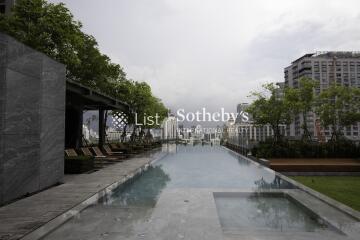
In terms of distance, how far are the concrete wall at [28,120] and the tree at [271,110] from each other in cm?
1704

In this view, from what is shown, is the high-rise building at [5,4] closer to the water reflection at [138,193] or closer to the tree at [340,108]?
the water reflection at [138,193]

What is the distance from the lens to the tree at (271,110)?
75.4 feet

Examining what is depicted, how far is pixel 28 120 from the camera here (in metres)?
8.21

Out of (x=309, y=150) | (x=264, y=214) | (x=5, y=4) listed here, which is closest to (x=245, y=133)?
(x=309, y=150)

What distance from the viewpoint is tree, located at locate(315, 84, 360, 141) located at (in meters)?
24.0

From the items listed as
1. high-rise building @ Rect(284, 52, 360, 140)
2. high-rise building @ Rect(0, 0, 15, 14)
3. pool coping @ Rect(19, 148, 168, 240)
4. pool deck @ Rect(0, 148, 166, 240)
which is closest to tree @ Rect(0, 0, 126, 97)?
pool deck @ Rect(0, 148, 166, 240)

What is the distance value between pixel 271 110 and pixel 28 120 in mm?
19025

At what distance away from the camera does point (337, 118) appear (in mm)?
24828

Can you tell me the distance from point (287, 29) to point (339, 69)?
123219mm

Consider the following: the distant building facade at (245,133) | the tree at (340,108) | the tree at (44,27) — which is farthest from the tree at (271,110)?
the tree at (44,27)

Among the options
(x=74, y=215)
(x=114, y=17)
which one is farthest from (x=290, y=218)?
(x=114, y=17)

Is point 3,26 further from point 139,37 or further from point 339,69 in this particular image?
point 339,69

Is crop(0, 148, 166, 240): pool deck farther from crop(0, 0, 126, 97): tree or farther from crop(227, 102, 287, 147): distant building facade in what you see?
crop(227, 102, 287, 147): distant building facade

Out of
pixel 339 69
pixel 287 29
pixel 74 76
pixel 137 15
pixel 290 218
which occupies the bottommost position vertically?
pixel 290 218
